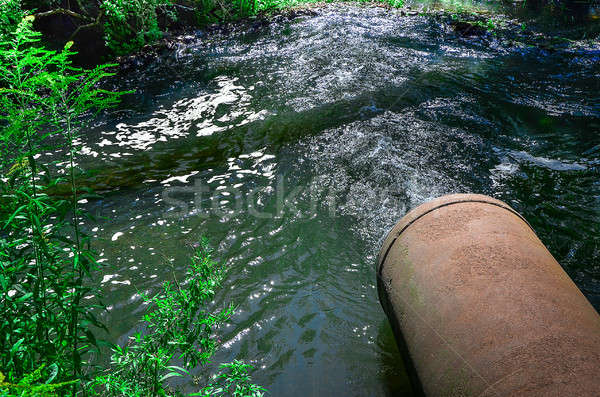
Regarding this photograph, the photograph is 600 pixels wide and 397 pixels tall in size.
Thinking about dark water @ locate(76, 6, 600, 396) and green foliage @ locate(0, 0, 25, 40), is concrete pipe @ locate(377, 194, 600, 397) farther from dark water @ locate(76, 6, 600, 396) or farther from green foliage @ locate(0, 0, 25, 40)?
green foliage @ locate(0, 0, 25, 40)

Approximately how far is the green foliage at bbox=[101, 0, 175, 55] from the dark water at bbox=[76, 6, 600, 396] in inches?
44.0

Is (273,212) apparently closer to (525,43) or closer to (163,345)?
(163,345)

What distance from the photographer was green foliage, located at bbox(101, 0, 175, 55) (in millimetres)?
10078

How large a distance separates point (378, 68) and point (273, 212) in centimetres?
476

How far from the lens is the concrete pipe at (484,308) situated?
6.07 ft

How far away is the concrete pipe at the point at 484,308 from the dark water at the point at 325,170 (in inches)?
43.5

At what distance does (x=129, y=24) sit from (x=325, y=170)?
7.70 meters

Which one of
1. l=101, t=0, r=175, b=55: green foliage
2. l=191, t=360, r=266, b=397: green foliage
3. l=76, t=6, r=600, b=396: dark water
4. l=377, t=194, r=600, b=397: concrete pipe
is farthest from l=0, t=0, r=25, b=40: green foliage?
l=377, t=194, r=600, b=397: concrete pipe

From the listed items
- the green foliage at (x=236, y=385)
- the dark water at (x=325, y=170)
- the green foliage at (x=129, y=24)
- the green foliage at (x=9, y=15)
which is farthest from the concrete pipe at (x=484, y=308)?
the green foliage at (x=129, y=24)

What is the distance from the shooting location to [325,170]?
5805mm

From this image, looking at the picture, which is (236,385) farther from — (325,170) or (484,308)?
(325,170)

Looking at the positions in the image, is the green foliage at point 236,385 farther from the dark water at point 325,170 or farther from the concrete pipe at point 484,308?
the concrete pipe at point 484,308

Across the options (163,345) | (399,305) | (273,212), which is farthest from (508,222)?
(273,212)

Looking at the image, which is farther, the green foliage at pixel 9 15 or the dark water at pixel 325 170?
the green foliage at pixel 9 15
